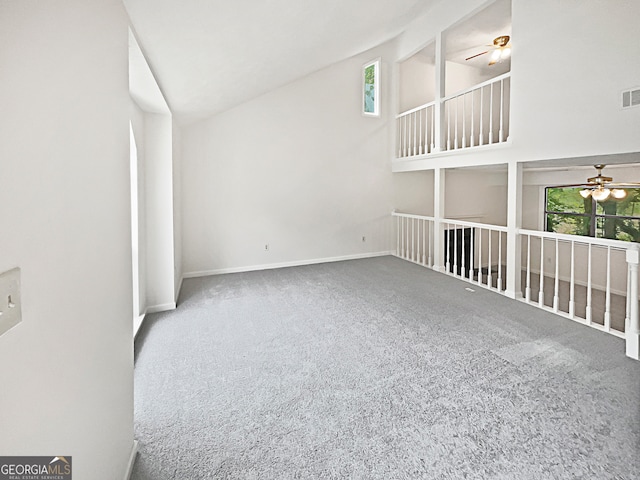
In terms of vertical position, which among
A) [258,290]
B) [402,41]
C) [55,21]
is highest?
[402,41]

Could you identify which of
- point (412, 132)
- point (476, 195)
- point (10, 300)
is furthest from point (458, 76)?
point (10, 300)

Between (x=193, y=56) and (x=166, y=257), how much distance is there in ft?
7.30

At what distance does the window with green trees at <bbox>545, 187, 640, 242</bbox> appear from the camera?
6.11m

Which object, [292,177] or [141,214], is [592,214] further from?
[141,214]

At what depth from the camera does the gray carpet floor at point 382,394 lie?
165 cm

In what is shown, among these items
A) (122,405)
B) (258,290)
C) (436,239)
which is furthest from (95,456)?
(436,239)

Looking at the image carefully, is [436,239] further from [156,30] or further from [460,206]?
[156,30]

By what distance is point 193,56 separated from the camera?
2.54 metres

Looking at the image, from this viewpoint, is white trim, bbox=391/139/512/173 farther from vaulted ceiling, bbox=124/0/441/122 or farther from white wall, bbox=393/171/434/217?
vaulted ceiling, bbox=124/0/441/122

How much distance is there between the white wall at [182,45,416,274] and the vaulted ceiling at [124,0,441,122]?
0.93m

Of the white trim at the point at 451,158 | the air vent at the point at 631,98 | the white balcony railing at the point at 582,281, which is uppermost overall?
the air vent at the point at 631,98

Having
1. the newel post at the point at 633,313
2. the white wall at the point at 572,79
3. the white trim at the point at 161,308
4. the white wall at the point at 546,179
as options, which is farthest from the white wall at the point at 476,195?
the white trim at the point at 161,308

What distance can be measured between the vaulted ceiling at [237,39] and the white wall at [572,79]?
157 cm

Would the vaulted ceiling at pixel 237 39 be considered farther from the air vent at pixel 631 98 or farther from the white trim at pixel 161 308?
the air vent at pixel 631 98
